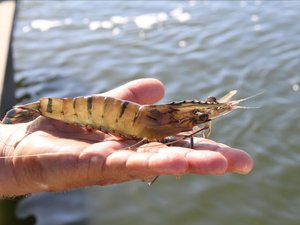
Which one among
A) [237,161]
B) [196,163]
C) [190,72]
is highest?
[196,163]

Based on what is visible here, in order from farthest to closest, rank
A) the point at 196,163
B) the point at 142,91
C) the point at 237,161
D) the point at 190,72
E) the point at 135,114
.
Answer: the point at 190,72 < the point at 142,91 < the point at 135,114 < the point at 237,161 < the point at 196,163

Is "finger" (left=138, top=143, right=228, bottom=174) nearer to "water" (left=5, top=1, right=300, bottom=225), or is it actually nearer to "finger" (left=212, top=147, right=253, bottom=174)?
"finger" (left=212, top=147, right=253, bottom=174)

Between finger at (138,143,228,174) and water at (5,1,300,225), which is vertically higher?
finger at (138,143,228,174)

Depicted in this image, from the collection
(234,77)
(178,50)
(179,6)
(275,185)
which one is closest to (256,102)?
(234,77)

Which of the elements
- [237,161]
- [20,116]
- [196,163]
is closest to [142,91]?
[20,116]

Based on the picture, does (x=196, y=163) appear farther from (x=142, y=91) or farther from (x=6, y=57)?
(x=6, y=57)

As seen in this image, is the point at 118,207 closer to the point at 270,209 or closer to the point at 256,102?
the point at 270,209

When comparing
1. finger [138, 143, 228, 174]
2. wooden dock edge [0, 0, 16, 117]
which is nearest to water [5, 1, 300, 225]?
wooden dock edge [0, 0, 16, 117]

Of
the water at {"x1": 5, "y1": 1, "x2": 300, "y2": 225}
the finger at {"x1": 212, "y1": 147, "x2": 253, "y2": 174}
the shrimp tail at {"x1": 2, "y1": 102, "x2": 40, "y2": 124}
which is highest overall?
A: the shrimp tail at {"x1": 2, "y1": 102, "x2": 40, "y2": 124}
